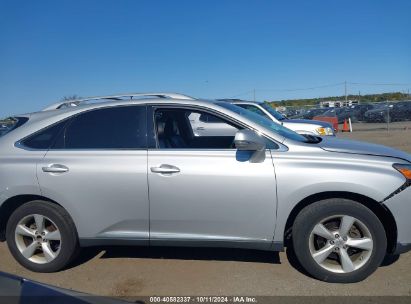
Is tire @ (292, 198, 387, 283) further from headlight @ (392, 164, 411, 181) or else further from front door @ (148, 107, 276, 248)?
headlight @ (392, 164, 411, 181)

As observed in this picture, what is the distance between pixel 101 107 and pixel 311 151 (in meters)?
2.16

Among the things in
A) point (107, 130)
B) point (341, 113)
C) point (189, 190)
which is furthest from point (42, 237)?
point (341, 113)

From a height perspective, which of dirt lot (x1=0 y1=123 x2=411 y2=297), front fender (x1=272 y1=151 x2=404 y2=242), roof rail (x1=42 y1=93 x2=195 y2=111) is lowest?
dirt lot (x1=0 y1=123 x2=411 y2=297)

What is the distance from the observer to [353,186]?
3379mm

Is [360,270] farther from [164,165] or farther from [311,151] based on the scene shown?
[164,165]

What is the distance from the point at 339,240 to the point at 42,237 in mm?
2907

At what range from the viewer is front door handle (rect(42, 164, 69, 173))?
3.80 m

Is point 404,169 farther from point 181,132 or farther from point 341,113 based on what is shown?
point 341,113

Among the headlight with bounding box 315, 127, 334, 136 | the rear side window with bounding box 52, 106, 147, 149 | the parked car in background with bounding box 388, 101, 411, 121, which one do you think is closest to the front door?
the rear side window with bounding box 52, 106, 147, 149

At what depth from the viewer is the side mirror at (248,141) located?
3420mm

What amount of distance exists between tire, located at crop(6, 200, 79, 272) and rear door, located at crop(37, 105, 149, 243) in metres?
0.12

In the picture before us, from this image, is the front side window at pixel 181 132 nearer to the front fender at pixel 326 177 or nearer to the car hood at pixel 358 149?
the front fender at pixel 326 177

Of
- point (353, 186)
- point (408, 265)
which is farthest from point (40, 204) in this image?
point (408, 265)

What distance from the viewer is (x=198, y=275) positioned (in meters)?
3.80
